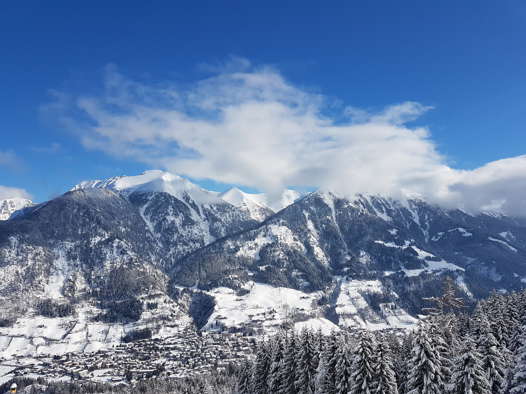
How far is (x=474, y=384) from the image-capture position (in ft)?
141

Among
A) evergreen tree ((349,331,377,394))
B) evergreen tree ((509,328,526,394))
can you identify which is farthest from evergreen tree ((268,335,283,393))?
evergreen tree ((509,328,526,394))

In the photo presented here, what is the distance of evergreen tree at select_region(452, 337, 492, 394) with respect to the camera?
4281 cm

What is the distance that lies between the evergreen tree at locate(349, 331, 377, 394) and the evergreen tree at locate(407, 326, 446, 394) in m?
7.24

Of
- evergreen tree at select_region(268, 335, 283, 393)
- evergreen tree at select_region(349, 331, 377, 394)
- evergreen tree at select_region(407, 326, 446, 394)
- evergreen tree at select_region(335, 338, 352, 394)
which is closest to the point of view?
evergreen tree at select_region(407, 326, 446, 394)

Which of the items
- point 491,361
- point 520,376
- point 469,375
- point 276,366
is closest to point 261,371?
point 276,366

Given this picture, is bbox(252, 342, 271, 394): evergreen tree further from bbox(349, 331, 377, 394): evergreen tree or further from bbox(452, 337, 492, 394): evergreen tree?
bbox(452, 337, 492, 394): evergreen tree

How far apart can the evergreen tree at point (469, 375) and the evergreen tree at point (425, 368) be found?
11.7ft

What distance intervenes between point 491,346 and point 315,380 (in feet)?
112

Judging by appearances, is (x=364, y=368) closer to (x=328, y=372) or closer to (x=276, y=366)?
(x=328, y=372)

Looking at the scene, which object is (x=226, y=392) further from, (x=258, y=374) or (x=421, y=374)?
(x=421, y=374)

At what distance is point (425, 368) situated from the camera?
1907 inches

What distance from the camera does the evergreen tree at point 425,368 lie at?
4784 cm

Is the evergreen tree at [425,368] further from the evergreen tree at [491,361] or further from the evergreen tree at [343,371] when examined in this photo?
the evergreen tree at [343,371]

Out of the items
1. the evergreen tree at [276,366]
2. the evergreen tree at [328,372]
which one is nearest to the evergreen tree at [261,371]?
the evergreen tree at [276,366]
